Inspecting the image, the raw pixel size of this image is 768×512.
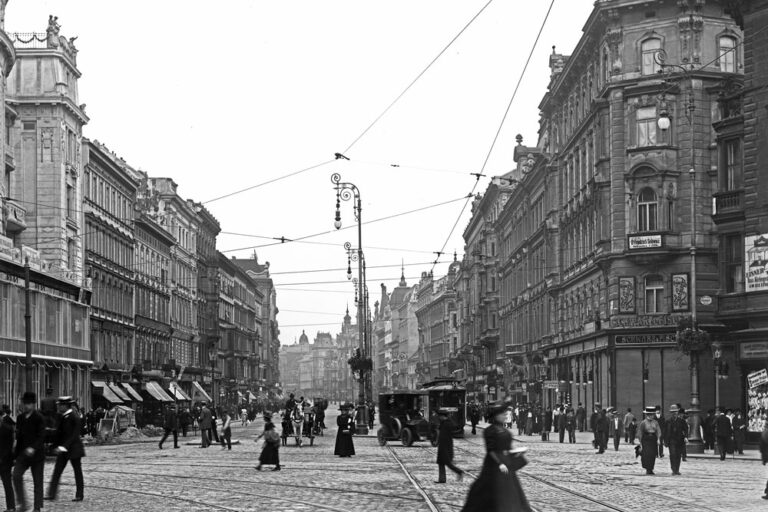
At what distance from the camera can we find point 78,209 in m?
62.0

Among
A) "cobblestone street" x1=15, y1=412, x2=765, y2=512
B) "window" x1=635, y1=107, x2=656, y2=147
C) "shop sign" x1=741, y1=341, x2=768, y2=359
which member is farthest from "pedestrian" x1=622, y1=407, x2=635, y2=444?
"window" x1=635, y1=107, x2=656, y2=147

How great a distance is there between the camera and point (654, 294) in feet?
167

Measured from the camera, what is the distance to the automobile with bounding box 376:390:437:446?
44.6 meters

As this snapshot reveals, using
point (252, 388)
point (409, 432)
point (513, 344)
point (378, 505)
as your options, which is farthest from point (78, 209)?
point (252, 388)

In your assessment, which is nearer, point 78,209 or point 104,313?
point 78,209

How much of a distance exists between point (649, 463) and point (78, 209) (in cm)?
4166

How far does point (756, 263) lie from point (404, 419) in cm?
1505

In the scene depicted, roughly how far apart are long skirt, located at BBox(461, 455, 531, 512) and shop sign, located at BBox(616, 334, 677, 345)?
3911 centimetres

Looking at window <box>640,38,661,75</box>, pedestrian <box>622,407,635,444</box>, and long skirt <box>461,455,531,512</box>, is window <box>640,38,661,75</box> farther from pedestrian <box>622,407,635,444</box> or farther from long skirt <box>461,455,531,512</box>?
long skirt <box>461,455,531,512</box>

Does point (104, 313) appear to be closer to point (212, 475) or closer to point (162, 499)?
point (212, 475)

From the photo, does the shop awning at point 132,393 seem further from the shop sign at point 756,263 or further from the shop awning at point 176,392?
the shop sign at point 756,263

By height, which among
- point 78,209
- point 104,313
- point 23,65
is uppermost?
point 23,65

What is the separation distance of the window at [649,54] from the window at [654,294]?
28.7ft

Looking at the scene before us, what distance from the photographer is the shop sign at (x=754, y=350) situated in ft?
127
